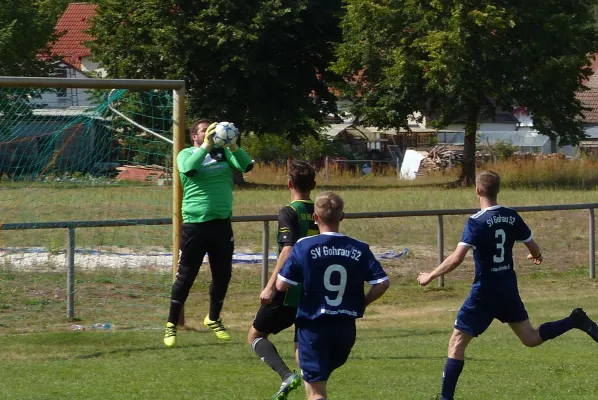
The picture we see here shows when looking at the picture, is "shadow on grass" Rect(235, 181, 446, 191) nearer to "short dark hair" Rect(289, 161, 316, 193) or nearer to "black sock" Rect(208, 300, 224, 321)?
"black sock" Rect(208, 300, 224, 321)

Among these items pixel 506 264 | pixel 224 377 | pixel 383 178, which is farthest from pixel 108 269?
pixel 383 178

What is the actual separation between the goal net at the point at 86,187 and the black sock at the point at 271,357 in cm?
385

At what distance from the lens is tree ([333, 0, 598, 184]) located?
1542 inches

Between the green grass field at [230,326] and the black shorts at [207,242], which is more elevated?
the black shorts at [207,242]

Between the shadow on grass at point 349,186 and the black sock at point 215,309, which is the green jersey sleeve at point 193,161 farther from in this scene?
the shadow on grass at point 349,186

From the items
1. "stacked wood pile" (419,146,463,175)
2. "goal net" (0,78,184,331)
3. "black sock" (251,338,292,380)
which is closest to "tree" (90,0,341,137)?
"stacked wood pile" (419,146,463,175)

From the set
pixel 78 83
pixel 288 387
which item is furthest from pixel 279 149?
pixel 288 387

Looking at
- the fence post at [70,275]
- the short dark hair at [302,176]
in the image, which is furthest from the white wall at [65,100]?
the short dark hair at [302,176]

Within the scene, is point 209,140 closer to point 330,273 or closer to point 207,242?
point 207,242

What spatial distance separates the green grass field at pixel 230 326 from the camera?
7777 millimetres

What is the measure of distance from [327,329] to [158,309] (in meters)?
6.55

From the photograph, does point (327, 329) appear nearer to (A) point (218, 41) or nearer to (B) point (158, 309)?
Result: (B) point (158, 309)

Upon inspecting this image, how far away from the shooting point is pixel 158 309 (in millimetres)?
12086

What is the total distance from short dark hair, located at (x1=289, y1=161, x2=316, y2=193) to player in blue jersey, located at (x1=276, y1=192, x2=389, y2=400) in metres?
1.27
